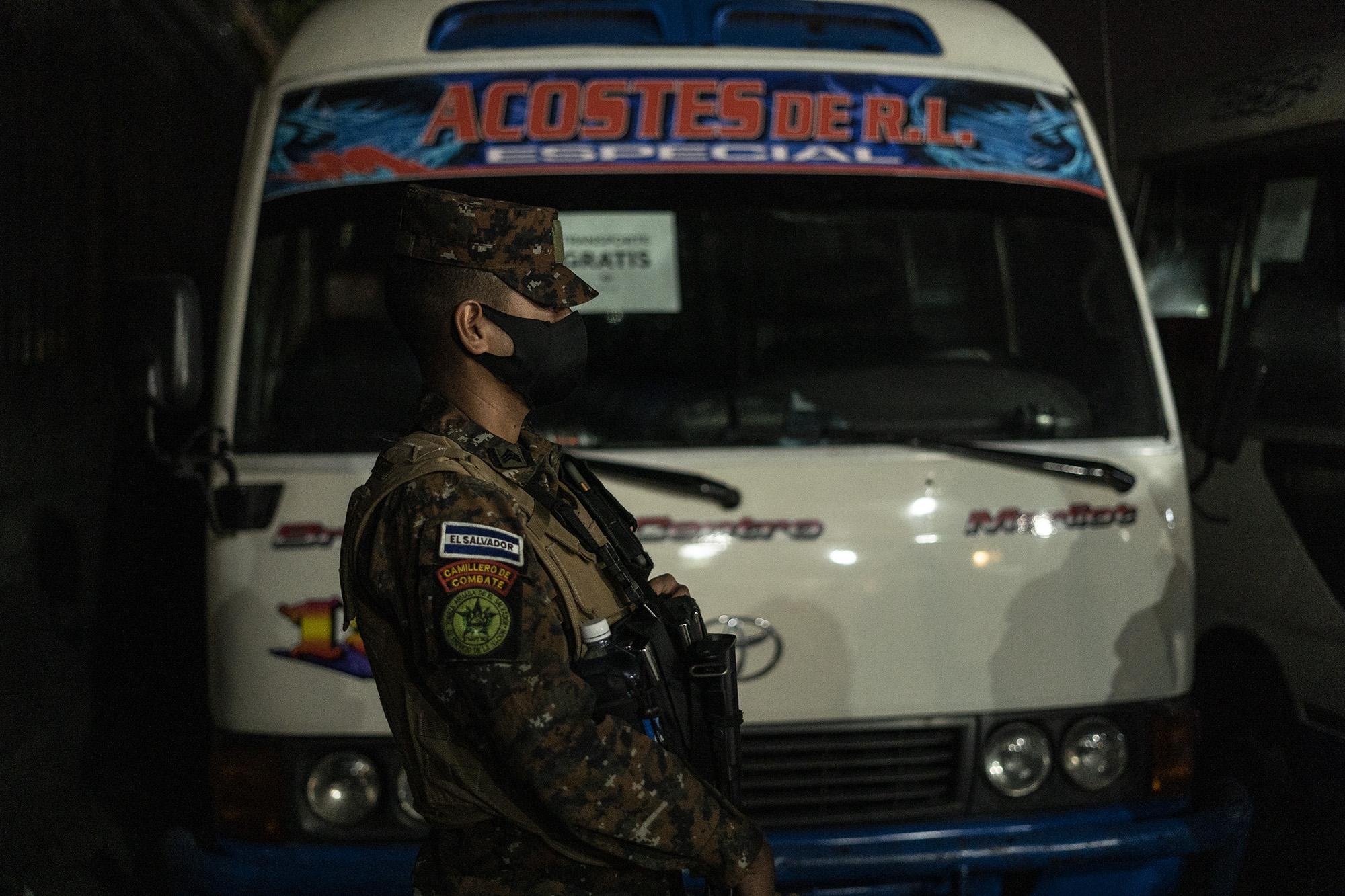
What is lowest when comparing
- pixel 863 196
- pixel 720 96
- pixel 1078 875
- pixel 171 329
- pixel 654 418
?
pixel 1078 875

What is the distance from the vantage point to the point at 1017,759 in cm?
306

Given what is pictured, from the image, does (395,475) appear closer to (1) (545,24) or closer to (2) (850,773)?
(2) (850,773)

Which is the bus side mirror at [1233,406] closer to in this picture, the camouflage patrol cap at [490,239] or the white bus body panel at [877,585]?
the white bus body panel at [877,585]

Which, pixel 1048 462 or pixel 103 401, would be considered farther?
pixel 103 401

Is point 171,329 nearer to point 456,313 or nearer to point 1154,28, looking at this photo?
point 456,313

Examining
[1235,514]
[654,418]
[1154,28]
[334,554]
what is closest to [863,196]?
[654,418]

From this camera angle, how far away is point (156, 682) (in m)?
6.85

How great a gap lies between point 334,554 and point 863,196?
1.53 m

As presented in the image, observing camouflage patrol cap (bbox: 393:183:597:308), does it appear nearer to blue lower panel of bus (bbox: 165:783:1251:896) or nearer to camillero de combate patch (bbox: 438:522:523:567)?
camillero de combate patch (bbox: 438:522:523:567)

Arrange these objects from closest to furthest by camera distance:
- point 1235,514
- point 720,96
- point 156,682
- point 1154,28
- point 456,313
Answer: point 456,313 < point 720,96 < point 1235,514 < point 156,682 < point 1154,28

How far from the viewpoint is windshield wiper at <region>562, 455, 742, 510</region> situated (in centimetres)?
301

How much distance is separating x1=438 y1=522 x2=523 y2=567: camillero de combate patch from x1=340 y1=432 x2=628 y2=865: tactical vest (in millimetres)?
61

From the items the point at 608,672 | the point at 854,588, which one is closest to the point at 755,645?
the point at 854,588

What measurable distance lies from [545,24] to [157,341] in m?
1.34
